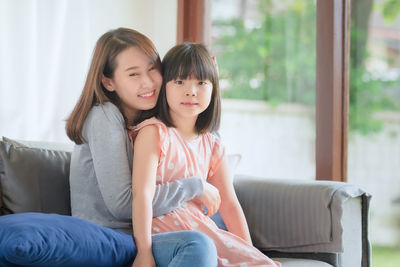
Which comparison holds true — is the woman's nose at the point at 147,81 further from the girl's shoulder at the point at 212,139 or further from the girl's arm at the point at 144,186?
the girl's shoulder at the point at 212,139

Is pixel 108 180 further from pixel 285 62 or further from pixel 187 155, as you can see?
pixel 285 62

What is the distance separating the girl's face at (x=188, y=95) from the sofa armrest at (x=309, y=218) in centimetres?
45

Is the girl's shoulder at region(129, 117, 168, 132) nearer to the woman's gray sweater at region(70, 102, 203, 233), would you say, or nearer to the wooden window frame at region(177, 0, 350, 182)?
the woman's gray sweater at region(70, 102, 203, 233)

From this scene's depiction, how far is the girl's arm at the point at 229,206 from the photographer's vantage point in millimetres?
1718

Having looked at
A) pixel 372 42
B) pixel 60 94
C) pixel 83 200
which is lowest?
pixel 83 200

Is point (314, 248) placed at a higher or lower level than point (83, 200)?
lower

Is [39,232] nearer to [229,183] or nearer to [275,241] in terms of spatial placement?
[229,183]

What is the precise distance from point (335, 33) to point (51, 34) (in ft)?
4.00

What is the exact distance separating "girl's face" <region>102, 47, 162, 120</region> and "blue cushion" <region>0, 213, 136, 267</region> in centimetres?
45

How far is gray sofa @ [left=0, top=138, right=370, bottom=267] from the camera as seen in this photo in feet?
5.45

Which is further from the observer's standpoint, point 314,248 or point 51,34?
point 51,34

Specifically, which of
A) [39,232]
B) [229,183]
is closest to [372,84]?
[229,183]

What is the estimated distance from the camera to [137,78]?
1646mm

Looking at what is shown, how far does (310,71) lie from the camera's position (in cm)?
254
